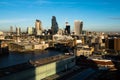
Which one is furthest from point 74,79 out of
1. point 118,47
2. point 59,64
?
point 118,47

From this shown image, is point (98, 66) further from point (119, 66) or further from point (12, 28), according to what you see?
point (12, 28)

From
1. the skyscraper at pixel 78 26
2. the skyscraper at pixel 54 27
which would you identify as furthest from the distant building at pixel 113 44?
Answer: the skyscraper at pixel 78 26

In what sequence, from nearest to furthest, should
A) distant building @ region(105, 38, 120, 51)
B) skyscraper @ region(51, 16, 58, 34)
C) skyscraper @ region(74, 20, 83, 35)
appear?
distant building @ region(105, 38, 120, 51)
skyscraper @ region(51, 16, 58, 34)
skyscraper @ region(74, 20, 83, 35)

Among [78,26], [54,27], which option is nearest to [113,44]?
[54,27]

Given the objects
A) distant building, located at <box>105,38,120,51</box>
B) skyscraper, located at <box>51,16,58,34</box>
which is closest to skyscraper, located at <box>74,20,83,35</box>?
skyscraper, located at <box>51,16,58,34</box>

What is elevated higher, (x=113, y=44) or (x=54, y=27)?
(x=54, y=27)

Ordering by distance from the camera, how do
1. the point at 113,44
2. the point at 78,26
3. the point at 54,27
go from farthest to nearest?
the point at 78,26
the point at 54,27
the point at 113,44

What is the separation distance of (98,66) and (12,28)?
172ft

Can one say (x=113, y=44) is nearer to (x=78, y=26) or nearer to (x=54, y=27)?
(x=54, y=27)

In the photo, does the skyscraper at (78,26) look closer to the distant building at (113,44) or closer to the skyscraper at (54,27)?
the skyscraper at (54,27)

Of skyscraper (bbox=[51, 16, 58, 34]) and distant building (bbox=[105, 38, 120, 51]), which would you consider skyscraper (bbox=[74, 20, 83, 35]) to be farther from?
distant building (bbox=[105, 38, 120, 51])

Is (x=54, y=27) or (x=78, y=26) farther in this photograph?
(x=78, y=26)

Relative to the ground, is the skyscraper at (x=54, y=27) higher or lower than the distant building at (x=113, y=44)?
higher

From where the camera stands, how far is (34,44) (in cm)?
2692
